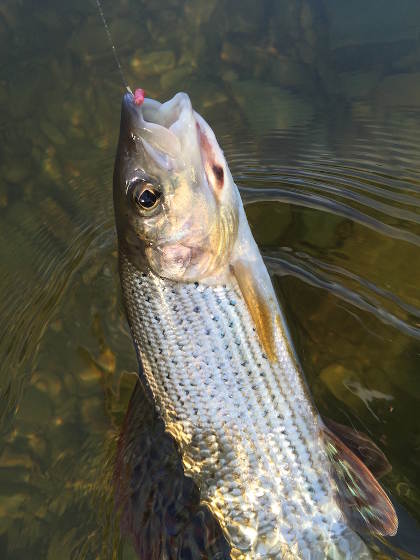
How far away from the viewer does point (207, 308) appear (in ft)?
8.87

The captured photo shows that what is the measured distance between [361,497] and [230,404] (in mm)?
679

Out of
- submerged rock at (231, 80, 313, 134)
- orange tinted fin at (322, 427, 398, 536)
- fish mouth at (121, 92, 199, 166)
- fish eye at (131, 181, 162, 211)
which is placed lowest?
orange tinted fin at (322, 427, 398, 536)

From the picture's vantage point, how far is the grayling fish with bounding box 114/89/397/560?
8.55 feet

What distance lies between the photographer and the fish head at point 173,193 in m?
2.52

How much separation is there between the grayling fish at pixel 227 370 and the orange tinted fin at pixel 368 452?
4.9 inches

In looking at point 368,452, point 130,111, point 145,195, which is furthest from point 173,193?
point 368,452

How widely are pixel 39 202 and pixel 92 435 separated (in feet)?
5.79

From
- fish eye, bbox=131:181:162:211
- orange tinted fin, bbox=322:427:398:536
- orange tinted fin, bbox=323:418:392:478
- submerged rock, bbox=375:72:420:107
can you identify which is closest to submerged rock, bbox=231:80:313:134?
submerged rock, bbox=375:72:420:107

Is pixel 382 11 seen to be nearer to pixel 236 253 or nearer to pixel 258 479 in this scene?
pixel 236 253

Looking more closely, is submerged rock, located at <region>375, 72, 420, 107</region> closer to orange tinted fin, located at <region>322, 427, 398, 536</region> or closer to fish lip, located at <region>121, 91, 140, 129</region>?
fish lip, located at <region>121, 91, 140, 129</region>

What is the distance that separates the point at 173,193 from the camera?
2590 mm

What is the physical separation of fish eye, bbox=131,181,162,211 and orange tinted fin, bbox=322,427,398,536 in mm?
1327

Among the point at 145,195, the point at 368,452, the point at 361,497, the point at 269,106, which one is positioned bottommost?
the point at 361,497

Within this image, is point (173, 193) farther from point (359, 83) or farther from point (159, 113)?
point (359, 83)
